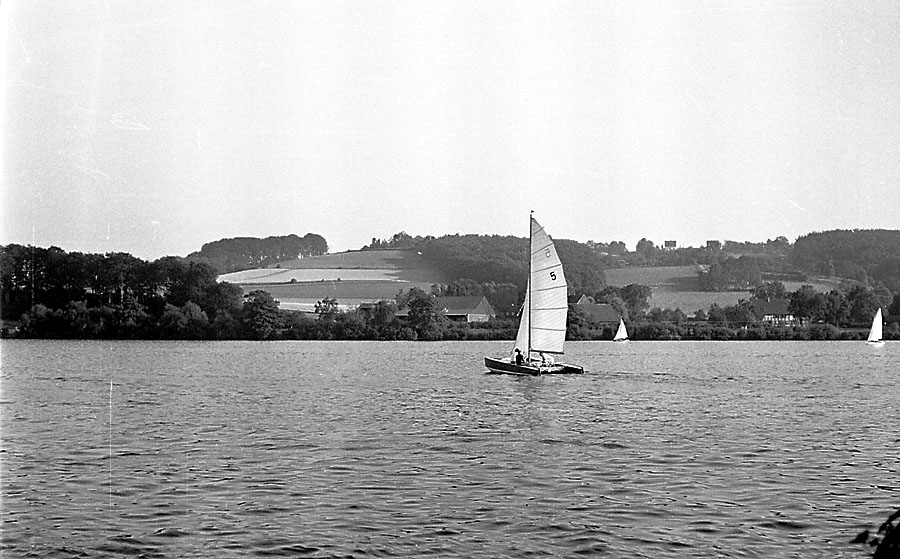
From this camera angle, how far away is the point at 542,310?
145 ft

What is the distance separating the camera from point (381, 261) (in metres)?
113

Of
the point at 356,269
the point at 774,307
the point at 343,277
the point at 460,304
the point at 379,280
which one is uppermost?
the point at 356,269

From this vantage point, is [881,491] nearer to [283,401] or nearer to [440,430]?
[440,430]

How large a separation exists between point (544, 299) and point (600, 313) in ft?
223

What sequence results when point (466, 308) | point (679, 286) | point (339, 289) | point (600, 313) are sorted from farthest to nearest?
point (679, 286) < point (600, 313) < point (466, 308) < point (339, 289)

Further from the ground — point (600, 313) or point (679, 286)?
point (679, 286)

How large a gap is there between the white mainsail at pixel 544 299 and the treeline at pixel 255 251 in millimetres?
49196

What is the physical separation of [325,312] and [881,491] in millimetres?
84159

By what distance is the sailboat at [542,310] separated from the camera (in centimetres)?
4353

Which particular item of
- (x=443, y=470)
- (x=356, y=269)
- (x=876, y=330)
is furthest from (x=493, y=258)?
(x=443, y=470)

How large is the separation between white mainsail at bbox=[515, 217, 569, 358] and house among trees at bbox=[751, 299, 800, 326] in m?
72.2

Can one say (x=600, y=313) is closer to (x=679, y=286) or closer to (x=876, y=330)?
(x=679, y=286)

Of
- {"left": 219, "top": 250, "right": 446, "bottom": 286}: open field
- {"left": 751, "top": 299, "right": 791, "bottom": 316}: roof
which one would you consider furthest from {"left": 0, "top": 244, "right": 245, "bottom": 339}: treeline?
{"left": 751, "top": 299, "right": 791, "bottom": 316}: roof

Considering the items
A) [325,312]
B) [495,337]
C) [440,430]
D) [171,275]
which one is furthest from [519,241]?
[440,430]
